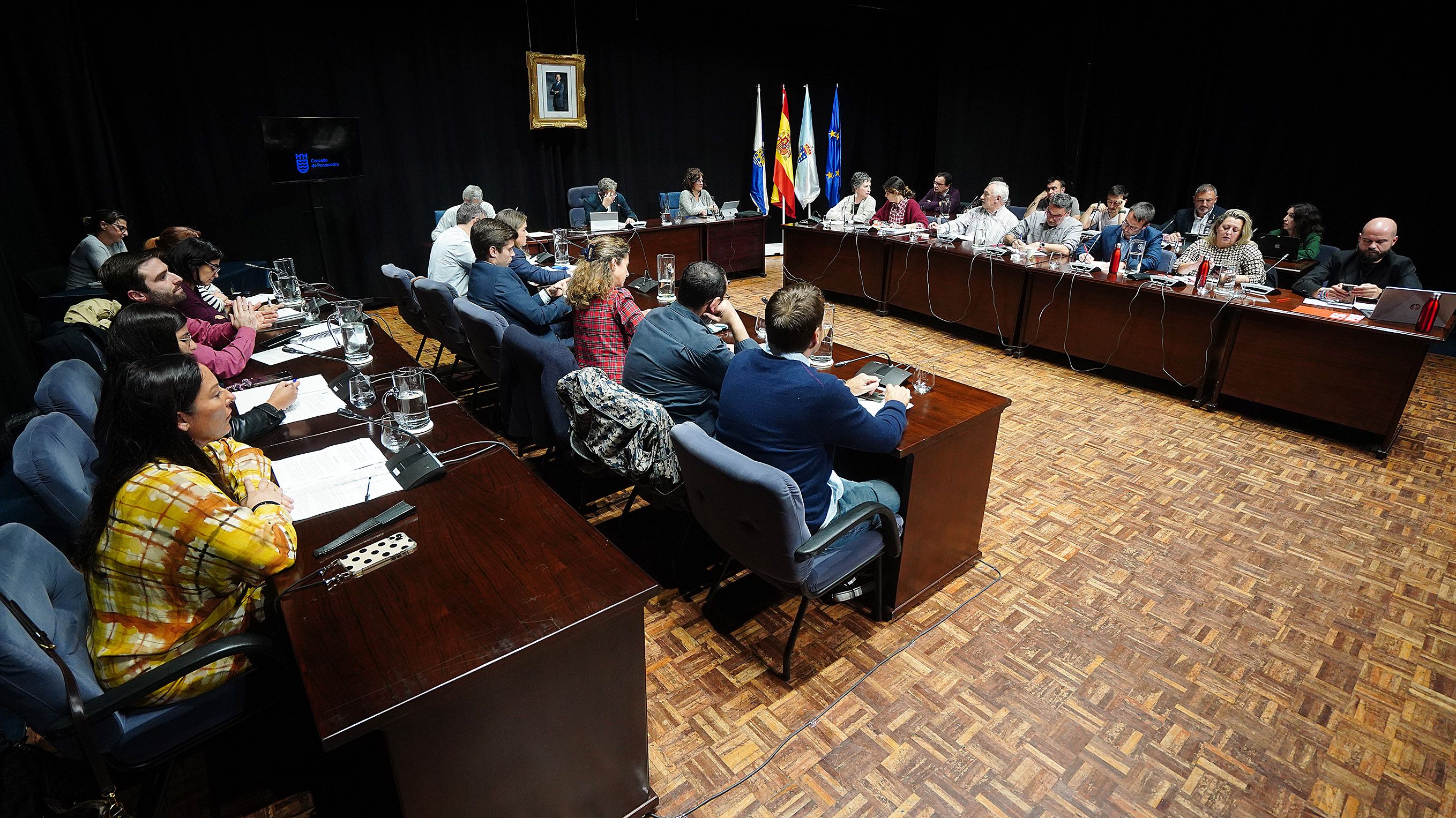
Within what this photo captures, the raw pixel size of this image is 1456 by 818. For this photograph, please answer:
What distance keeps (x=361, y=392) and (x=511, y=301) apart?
1553mm

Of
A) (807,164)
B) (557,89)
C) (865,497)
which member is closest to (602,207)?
(557,89)

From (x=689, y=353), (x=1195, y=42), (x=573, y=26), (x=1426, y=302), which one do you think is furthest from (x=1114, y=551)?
(x=573, y=26)

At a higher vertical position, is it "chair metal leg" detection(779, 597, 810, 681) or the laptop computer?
the laptop computer

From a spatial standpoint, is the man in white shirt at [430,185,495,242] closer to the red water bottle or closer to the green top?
the red water bottle

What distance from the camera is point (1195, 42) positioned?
7.38m

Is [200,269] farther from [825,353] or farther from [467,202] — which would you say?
[825,353]

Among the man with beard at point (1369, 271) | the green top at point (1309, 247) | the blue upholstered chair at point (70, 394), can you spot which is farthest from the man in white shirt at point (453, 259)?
the green top at point (1309, 247)

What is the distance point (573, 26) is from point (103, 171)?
4.50 metres

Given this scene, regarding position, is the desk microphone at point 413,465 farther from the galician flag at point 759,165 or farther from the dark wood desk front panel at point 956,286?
the galician flag at point 759,165

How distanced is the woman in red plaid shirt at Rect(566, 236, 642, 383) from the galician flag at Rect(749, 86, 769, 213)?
20.6 ft

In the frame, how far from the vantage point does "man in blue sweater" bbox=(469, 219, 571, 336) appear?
3764mm

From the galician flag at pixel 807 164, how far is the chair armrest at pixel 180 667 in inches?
348

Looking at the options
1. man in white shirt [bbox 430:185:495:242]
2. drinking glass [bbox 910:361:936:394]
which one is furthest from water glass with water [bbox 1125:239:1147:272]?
man in white shirt [bbox 430:185:495:242]

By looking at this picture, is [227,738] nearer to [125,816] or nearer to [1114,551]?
[125,816]
